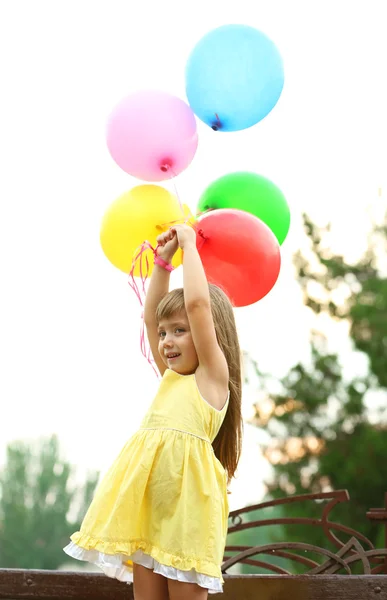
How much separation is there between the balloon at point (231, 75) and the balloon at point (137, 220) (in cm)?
33

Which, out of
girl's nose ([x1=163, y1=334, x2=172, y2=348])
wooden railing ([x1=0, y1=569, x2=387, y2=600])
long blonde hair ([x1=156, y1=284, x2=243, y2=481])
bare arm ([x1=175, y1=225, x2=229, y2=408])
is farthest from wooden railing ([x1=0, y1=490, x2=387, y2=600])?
girl's nose ([x1=163, y1=334, x2=172, y2=348])

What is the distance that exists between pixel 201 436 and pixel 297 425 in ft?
26.6

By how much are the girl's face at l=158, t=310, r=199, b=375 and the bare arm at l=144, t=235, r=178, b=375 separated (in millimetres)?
152

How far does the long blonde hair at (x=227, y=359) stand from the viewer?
2184 mm

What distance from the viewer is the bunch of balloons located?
267 cm

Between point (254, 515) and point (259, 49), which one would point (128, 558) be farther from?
point (254, 515)

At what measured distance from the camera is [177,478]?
1.97 metres

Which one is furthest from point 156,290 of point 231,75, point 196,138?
point 231,75

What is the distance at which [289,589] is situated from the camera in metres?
2.34

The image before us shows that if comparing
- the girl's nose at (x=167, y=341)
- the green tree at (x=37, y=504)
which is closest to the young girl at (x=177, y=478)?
the girl's nose at (x=167, y=341)

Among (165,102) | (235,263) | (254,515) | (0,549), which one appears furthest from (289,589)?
(0,549)

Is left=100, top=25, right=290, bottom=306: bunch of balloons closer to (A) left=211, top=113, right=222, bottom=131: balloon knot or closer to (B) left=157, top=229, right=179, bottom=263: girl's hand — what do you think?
(A) left=211, top=113, right=222, bottom=131: balloon knot

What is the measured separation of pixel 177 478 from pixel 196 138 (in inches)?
50.9

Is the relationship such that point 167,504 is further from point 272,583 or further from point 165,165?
point 165,165
